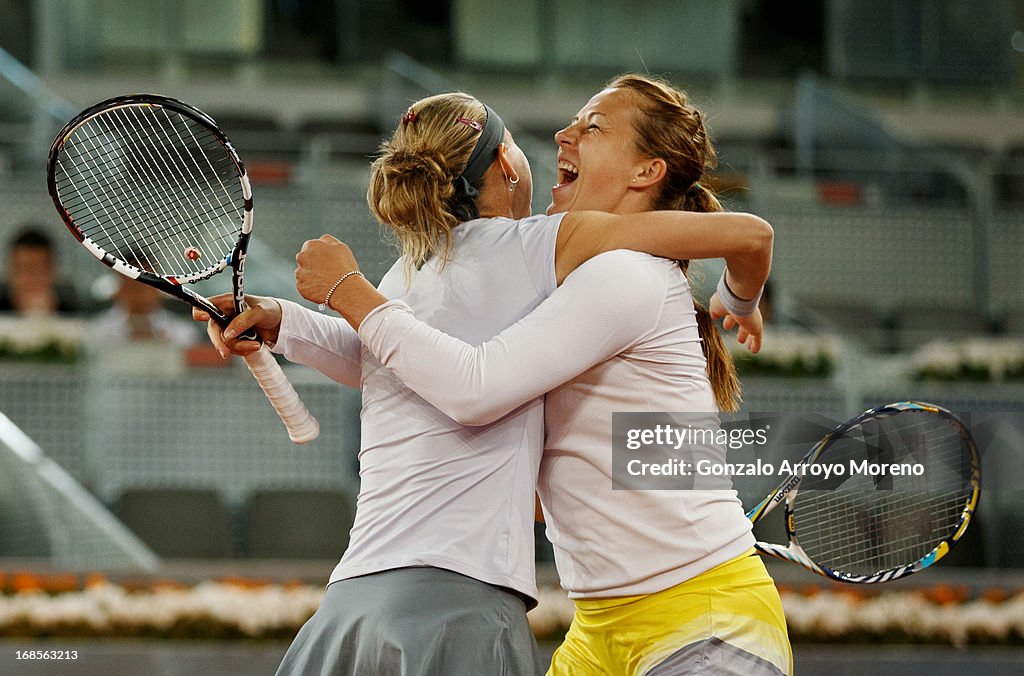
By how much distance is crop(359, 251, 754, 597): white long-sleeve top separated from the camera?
1804 mm

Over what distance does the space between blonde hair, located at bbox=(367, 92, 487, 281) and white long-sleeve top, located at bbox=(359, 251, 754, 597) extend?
14 cm

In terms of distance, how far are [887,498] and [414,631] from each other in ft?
4.19

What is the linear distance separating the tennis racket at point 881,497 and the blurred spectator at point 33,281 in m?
4.38

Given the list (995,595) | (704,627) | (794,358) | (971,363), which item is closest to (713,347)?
(704,627)

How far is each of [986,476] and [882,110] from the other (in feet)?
17.6

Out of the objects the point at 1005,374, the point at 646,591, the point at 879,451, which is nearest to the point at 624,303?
the point at 646,591

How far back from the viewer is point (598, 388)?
6.39ft

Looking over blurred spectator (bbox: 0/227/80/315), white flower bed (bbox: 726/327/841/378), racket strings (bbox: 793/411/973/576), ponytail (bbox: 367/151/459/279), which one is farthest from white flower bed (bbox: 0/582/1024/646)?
blurred spectator (bbox: 0/227/80/315)

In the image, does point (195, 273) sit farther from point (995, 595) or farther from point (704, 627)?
point (995, 595)

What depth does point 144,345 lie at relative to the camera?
5570 millimetres

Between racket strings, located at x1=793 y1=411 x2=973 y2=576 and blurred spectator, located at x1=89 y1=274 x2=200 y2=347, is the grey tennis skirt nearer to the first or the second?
racket strings, located at x1=793 y1=411 x2=973 y2=576

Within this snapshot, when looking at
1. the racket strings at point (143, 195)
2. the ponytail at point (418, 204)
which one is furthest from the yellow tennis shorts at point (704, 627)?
the racket strings at point (143, 195)

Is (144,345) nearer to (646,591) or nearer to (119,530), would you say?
(119,530)

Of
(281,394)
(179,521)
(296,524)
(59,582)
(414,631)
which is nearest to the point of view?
(414,631)
